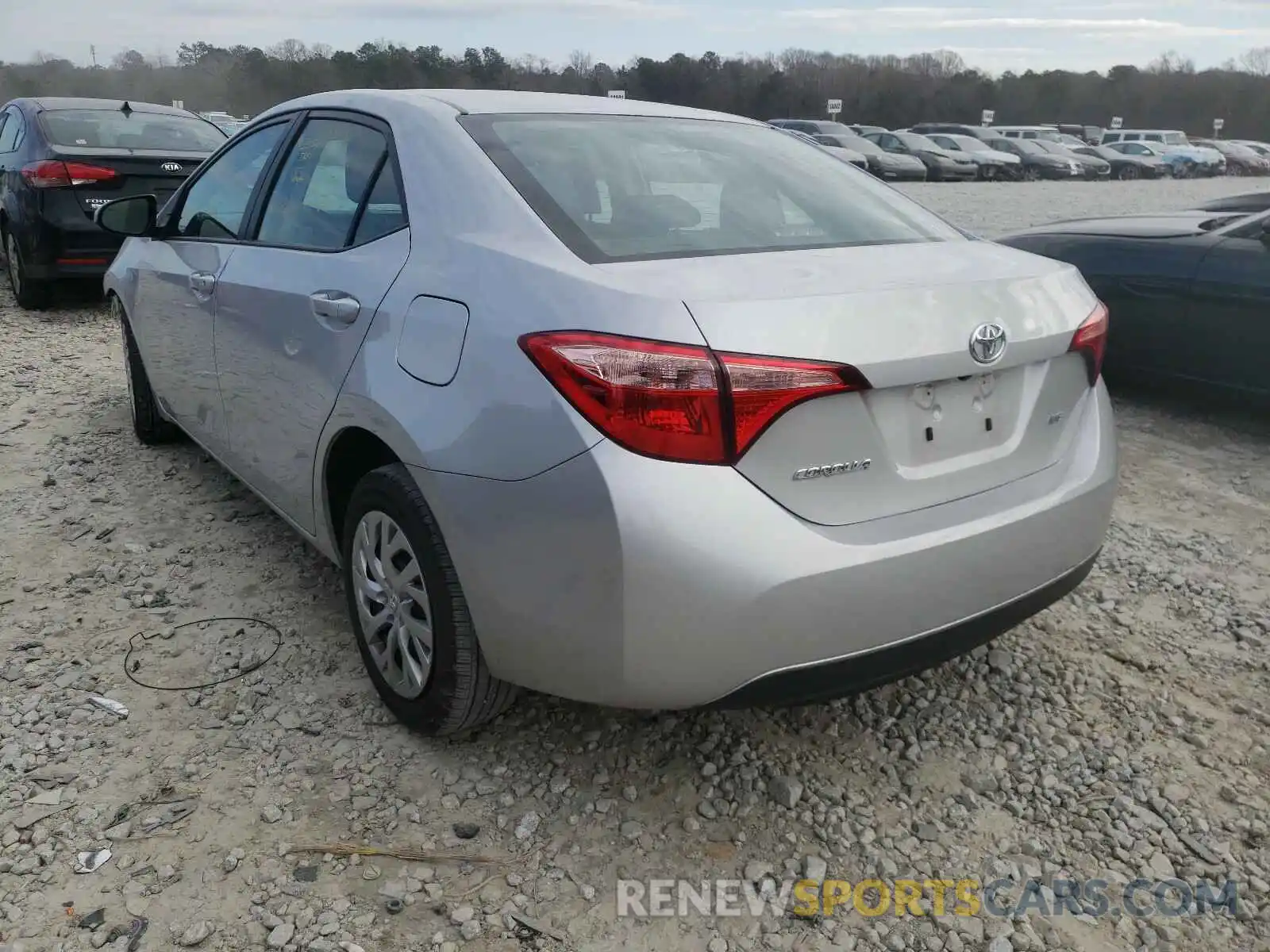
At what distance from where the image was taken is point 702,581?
1848 mm

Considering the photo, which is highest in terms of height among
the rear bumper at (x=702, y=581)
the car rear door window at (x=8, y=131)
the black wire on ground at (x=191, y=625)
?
the car rear door window at (x=8, y=131)

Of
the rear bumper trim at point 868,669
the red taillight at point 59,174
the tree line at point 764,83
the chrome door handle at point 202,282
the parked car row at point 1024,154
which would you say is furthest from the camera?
the tree line at point 764,83

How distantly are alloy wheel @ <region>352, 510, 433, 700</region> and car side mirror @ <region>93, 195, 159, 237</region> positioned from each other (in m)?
2.27

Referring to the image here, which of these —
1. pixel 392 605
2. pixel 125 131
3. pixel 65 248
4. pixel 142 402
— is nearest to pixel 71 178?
pixel 65 248

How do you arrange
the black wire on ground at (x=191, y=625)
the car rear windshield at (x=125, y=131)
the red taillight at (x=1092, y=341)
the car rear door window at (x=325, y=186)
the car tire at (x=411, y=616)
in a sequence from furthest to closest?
the car rear windshield at (x=125, y=131) → the black wire on ground at (x=191, y=625) → the car rear door window at (x=325, y=186) → the red taillight at (x=1092, y=341) → the car tire at (x=411, y=616)

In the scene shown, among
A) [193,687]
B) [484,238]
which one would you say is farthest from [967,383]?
[193,687]

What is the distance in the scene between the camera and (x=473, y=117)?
2.62 metres

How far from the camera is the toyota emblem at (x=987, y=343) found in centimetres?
208

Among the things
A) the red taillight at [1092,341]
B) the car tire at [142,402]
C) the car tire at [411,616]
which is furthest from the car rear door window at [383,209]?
the car tire at [142,402]

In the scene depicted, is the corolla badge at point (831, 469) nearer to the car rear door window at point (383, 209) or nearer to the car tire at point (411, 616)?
the car tire at point (411, 616)

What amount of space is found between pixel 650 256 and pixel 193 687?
1.80m

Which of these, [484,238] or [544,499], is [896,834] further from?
[484,238]

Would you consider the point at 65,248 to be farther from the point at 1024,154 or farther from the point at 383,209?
the point at 1024,154

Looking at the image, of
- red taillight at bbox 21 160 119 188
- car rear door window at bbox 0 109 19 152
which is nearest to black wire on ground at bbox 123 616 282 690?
red taillight at bbox 21 160 119 188
